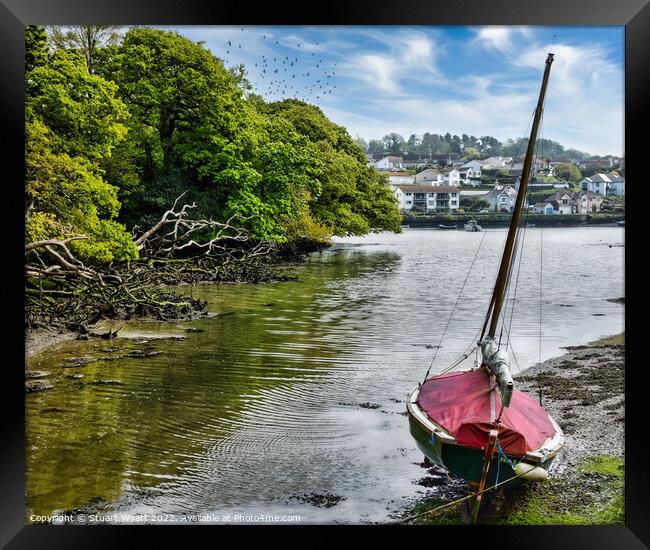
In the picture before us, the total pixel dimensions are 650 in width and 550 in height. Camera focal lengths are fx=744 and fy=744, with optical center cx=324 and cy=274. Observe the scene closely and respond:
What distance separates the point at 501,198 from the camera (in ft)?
22.5

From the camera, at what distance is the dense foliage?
6.95 metres

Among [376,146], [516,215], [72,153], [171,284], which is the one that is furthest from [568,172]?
[72,153]

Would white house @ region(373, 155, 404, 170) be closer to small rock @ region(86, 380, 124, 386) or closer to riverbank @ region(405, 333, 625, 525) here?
riverbank @ region(405, 333, 625, 525)

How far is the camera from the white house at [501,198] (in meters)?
6.77

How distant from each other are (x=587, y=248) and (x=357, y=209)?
2366 millimetres

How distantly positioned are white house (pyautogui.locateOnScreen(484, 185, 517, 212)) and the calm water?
283mm

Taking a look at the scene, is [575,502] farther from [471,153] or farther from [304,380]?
[471,153]

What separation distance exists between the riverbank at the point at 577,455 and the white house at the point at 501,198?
4.86ft

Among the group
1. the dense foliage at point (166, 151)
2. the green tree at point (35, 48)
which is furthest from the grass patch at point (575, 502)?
the green tree at point (35, 48)

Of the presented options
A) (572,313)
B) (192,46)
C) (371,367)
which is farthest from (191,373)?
(572,313)

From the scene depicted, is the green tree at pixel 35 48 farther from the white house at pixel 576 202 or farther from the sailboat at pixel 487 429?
the white house at pixel 576 202

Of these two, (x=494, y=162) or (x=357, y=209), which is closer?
(x=494, y=162)
